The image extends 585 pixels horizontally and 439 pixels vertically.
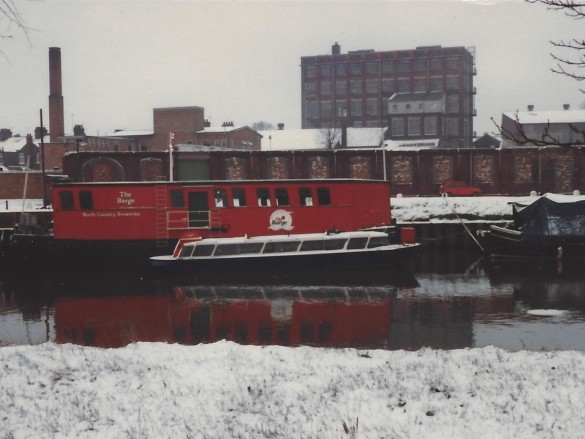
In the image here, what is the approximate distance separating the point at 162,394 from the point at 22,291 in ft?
55.4

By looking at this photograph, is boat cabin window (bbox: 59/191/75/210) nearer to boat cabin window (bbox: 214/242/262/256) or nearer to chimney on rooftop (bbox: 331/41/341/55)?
boat cabin window (bbox: 214/242/262/256)

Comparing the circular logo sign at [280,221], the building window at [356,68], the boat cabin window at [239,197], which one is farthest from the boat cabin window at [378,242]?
the building window at [356,68]

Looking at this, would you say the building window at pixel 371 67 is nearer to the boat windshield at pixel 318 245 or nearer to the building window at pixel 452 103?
the building window at pixel 452 103

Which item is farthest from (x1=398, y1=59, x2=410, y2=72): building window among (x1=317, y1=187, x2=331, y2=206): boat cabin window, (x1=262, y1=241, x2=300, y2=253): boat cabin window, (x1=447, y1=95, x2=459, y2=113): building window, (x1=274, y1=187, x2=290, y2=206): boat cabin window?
(x1=262, y1=241, x2=300, y2=253): boat cabin window

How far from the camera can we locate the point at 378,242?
25.8m


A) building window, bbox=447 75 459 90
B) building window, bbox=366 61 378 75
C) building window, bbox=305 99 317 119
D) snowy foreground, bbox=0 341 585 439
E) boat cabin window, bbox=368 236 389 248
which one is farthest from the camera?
building window, bbox=305 99 317 119

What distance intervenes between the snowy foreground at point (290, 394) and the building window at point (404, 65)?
302ft

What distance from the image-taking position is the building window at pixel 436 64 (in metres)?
95.8

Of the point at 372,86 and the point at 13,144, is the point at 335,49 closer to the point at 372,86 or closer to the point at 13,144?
the point at 372,86

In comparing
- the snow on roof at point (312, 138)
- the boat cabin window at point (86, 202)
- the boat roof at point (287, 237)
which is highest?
the snow on roof at point (312, 138)

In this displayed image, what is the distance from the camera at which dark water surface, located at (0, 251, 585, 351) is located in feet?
50.1

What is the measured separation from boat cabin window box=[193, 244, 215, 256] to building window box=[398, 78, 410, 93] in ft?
261

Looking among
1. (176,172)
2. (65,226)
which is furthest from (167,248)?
(176,172)

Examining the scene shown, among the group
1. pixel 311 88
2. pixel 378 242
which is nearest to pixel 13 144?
pixel 311 88
